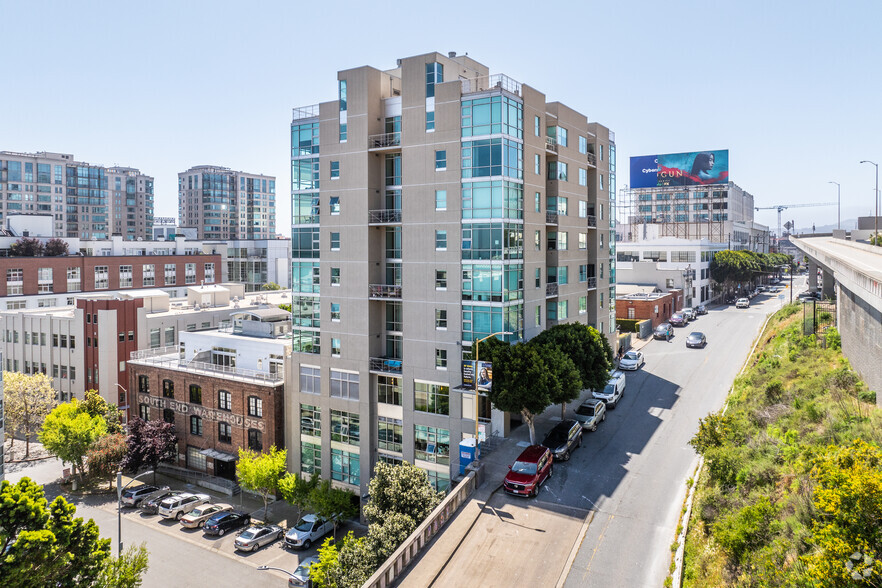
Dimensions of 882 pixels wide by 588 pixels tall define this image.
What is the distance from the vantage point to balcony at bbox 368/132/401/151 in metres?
42.2

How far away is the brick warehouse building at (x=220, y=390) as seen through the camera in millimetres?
49000

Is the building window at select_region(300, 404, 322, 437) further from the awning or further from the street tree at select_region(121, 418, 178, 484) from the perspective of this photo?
the street tree at select_region(121, 418, 178, 484)

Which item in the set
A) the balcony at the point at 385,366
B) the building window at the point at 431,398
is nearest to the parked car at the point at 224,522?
the balcony at the point at 385,366

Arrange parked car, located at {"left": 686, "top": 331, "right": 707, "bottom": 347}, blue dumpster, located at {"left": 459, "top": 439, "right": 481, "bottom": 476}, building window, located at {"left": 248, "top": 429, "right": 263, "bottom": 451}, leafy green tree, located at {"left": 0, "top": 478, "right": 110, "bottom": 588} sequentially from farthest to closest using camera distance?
parked car, located at {"left": 686, "top": 331, "right": 707, "bottom": 347} → building window, located at {"left": 248, "top": 429, "right": 263, "bottom": 451} → blue dumpster, located at {"left": 459, "top": 439, "right": 481, "bottom": 476} → leafy green tree, located at {"left": 0, "top": 478, "right": 110, "bottom": 588}

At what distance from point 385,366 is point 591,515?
19.4m

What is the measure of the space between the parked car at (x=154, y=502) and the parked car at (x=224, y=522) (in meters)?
5.86

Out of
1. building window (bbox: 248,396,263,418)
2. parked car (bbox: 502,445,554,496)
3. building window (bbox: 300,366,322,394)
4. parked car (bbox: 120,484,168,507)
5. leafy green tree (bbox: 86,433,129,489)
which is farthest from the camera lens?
leafy green tree (bbox: 86,433,129,489)

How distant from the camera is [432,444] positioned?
1599 inches

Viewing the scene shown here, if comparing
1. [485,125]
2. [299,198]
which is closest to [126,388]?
[299,198]

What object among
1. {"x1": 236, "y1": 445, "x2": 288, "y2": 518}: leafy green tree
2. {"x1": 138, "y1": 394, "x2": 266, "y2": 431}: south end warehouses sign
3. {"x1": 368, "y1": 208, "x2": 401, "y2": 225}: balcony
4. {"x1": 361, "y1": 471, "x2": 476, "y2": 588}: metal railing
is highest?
{"x1": 368, "y1": 208, "x2": 401, "y2": 225}: balcony

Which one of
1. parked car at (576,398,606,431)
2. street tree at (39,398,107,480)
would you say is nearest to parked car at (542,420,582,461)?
parked car at (576,398,606,431)

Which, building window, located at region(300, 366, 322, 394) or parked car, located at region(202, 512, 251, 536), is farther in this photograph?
building window, located at region(300, 366, 322, 394)

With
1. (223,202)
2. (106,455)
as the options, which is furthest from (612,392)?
(223,202)

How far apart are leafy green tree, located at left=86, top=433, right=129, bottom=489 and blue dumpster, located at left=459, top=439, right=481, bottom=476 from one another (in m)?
34.3
